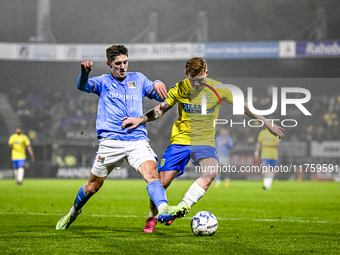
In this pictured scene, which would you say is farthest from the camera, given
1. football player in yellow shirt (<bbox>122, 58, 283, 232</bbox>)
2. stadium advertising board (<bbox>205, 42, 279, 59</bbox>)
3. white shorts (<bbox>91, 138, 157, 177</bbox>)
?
stadium advertising board (<bbox>205, 42, 279, 59</bbox>)

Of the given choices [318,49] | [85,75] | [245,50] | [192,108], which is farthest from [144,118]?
[318,49]

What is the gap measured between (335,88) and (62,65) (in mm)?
16430

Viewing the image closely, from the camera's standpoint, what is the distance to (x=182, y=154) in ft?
19.2

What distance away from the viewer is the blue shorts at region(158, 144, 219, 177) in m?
5.84

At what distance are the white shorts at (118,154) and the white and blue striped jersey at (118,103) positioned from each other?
76mm

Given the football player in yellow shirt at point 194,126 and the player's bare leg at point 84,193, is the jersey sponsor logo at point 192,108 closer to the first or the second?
the football player in yellow shirt at point 194,126

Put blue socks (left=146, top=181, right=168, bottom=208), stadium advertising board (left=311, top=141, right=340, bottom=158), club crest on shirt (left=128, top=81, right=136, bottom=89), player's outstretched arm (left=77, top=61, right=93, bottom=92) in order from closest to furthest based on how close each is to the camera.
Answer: blue socks (left=146, top=181, right=168, bottom=208) < player's outstretched arm (left=77, top=61, right=93, bottom=92) < club crest on shirt (left=128, top=81, right=136, bottom=89) < stadium advertising board (left=311, top=141, right=340, bottom=158)

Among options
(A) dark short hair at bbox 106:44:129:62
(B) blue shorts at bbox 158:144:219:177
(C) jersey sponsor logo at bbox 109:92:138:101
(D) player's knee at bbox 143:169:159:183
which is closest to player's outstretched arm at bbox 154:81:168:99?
(C) jersey sponsor logo at bbox 109:92:138:101

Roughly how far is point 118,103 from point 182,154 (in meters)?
1.02

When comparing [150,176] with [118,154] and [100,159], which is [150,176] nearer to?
[118,154]

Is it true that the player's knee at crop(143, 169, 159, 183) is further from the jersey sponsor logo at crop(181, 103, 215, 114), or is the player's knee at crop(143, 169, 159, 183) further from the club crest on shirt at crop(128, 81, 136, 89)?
the club crest on shirt at crop(128, 81, 136, 89)

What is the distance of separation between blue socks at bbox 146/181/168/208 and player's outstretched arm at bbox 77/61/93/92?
4.81ft

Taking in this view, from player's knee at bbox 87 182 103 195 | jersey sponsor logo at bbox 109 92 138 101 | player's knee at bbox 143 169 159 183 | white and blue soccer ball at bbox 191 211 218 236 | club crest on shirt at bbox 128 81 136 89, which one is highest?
club crest on shirt at bbox 128 81 136 89

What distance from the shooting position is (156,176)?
5.23 m
